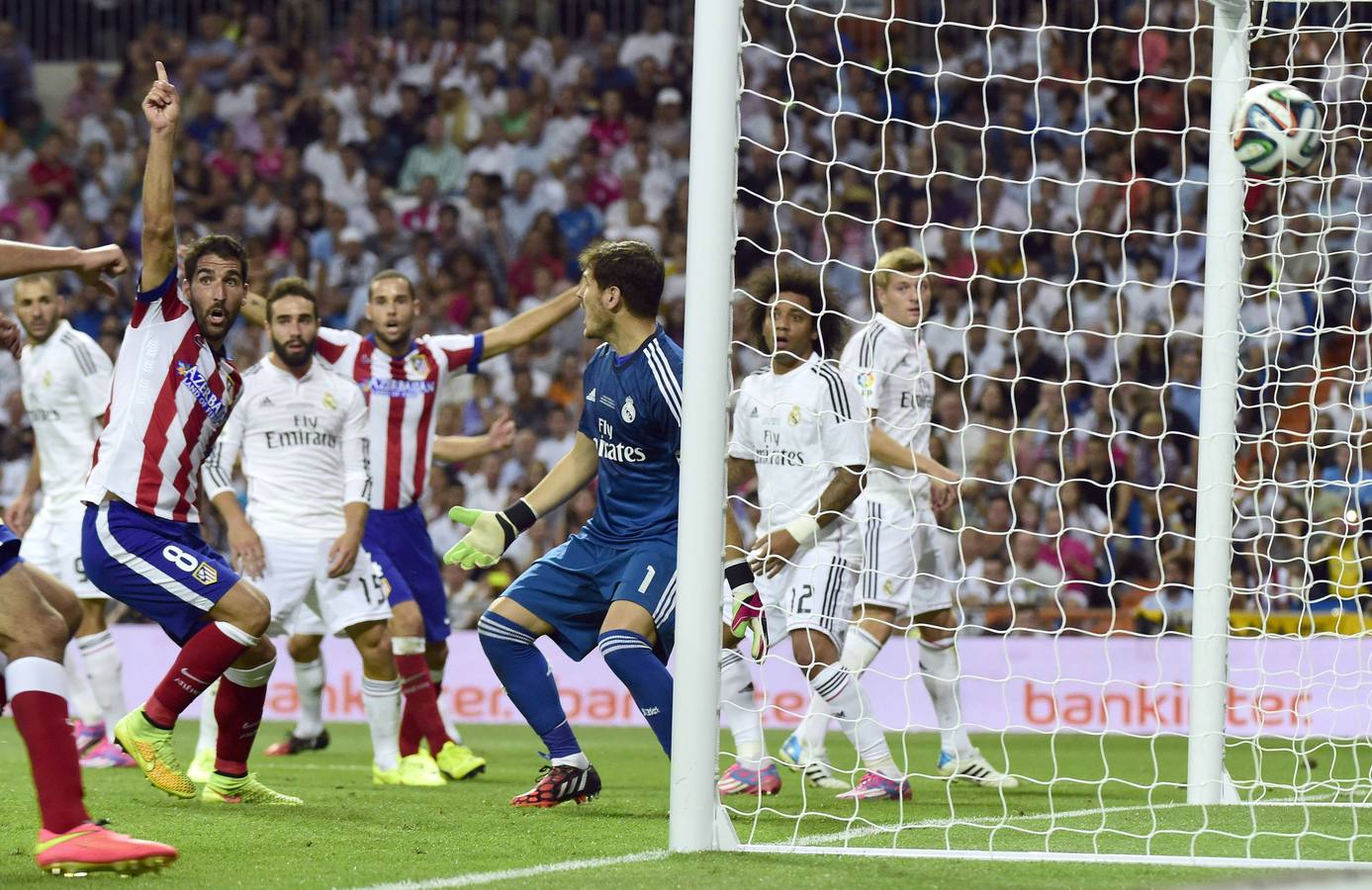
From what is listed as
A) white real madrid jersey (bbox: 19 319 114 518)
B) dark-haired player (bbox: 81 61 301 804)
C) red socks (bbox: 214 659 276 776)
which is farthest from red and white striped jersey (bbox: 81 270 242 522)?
white real madrid jersey (bbox: 19 319 114 518)

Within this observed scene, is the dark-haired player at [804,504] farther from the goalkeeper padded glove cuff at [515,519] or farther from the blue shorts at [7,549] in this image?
the blue shorts at [7,549]

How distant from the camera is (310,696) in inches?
395

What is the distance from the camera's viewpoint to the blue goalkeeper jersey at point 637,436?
20.9 feet

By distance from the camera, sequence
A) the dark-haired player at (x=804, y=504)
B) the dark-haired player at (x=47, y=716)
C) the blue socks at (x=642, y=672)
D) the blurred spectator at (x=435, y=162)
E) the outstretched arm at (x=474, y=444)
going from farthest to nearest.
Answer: the blurred spectator at (x=435, y=162) → the outstretched arm at (x=474, y=444) → the dark-haired player at (x=804, y=504) → the blue socks at (x=642, y=672) → the dark-haired player at (x=47, y=716)

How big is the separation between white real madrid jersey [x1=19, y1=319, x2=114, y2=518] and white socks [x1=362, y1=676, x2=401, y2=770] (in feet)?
8.42

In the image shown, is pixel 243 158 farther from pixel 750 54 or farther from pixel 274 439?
pixel 274 439

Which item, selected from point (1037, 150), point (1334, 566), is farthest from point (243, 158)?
point (1334, 566)

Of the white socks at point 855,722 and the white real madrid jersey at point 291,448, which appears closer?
the white socks at point 855,722

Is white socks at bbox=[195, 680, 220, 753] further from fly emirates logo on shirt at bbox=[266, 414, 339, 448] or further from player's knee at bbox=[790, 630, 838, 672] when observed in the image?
player's knee at bbox=[790, 630, 838, 672]

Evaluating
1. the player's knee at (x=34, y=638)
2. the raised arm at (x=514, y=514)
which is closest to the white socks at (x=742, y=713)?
the raised arm at (x=514, y=514)

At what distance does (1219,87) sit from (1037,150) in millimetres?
9174

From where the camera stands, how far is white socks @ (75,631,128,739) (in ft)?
30.9

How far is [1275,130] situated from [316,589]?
16.1ft

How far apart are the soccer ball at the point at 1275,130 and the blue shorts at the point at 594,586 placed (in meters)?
2.62
